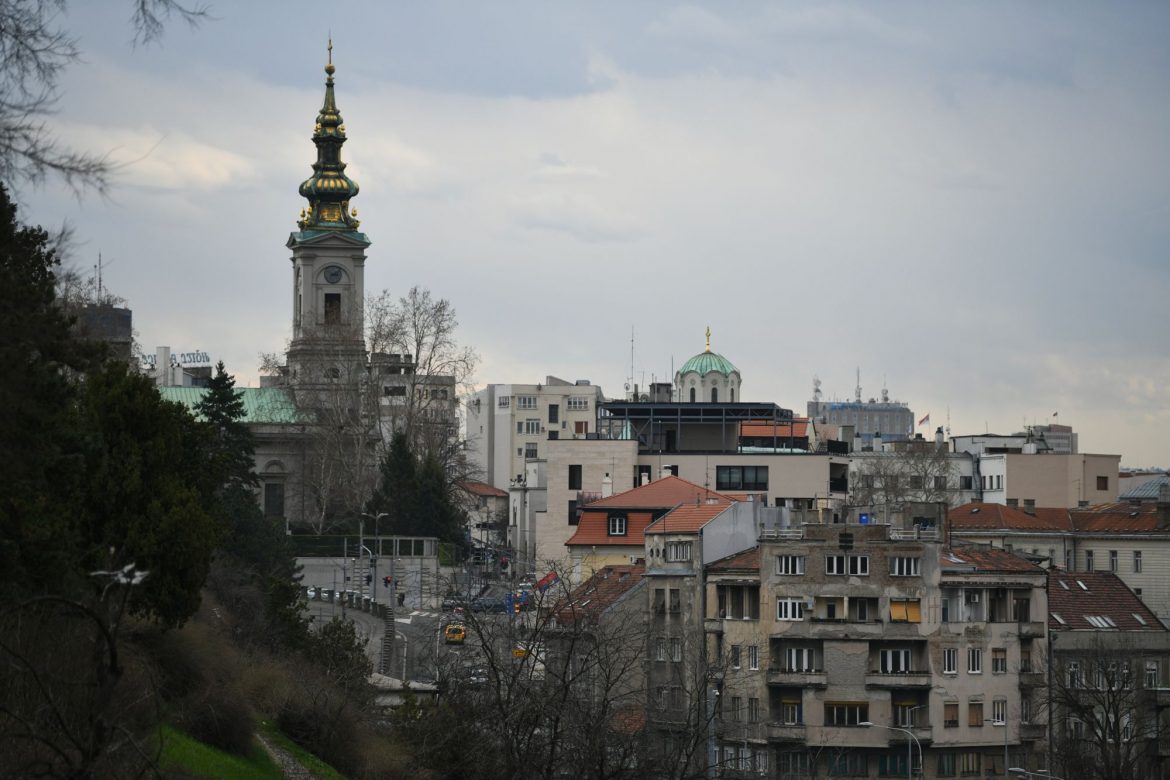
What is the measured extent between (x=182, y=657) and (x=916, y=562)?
35.6 m

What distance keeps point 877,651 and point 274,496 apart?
188 ft

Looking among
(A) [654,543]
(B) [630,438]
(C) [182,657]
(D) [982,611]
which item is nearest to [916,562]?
(D) [982,611]

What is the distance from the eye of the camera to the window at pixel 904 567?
224ft

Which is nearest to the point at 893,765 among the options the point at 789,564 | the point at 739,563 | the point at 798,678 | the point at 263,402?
the point at 798,678

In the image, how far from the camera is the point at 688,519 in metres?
74.4

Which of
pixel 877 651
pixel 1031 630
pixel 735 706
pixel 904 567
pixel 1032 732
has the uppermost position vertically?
pixel 904 567

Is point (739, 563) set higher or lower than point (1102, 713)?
higher

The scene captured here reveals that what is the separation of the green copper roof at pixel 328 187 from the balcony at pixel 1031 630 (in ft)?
282

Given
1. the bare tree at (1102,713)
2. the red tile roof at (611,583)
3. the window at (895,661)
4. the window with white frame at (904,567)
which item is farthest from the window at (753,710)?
the bare tree at (1102,713)

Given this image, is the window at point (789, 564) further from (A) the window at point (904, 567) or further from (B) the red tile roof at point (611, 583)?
(B) the red tile roof at point (611, 583)

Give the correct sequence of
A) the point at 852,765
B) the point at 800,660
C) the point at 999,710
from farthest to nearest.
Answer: the point at 999,710, the point at 800,660, the point at 852,765

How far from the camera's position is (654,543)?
7325 centimetres

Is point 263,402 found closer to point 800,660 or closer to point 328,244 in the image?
point 328,244

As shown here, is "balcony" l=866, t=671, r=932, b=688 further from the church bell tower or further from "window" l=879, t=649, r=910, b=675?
the church bell tower
